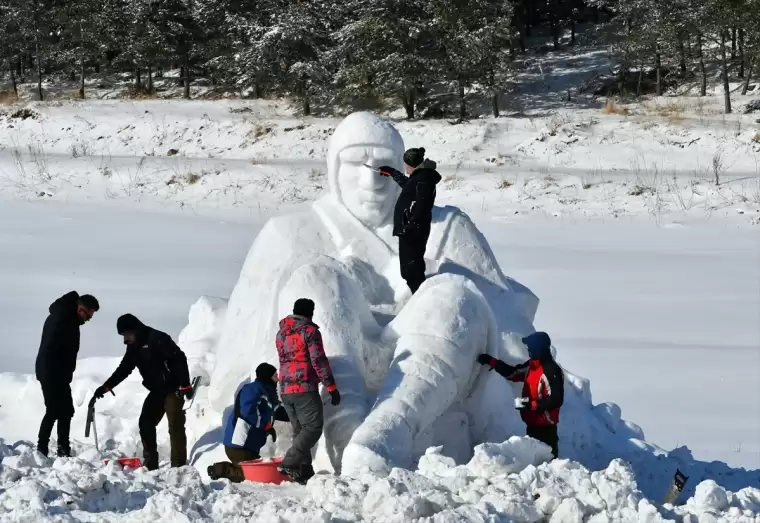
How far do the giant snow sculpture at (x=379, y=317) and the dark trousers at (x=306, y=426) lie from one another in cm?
12

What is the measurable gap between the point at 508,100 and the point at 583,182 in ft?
51.2

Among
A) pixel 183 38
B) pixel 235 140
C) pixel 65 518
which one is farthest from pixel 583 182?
pixel 183 38

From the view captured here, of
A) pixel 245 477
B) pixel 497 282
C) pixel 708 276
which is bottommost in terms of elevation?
pixel 708 276

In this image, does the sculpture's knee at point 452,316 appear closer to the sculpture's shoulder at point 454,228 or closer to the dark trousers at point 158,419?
the sculpture's shoulder at point 454,228

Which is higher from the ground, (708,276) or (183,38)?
(183,38)

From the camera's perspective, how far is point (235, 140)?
29922 millimetres

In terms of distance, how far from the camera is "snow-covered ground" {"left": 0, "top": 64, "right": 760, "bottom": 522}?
17.6 feet

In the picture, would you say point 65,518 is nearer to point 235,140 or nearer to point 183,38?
point 235,140

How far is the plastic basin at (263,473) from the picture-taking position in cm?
604

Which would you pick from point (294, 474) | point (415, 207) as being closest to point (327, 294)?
point (415, 207)

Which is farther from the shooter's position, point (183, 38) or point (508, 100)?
point (183, 38)

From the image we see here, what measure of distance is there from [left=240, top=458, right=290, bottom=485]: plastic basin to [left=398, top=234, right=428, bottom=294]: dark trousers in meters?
1.59

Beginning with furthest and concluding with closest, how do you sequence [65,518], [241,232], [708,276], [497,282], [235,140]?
[235,140]
[241,232]
[708,276]
[497,282]
[65,518]

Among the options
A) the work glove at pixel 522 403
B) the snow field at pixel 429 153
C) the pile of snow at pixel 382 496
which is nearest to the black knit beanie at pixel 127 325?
the pile of snow at pixel 382 496
